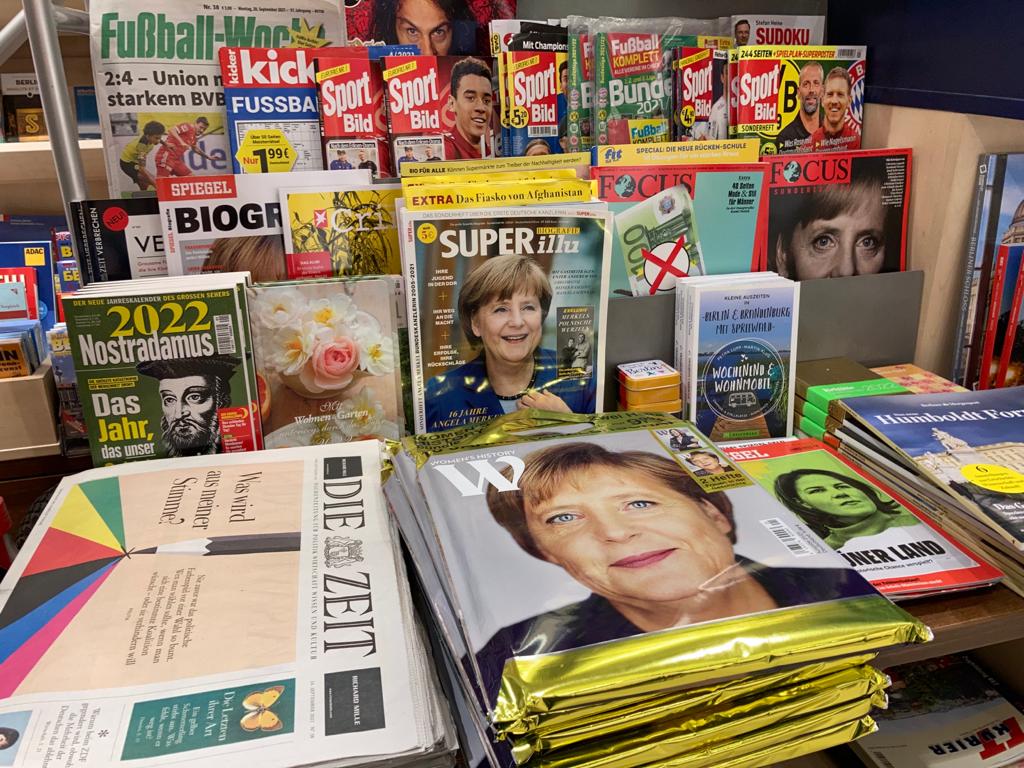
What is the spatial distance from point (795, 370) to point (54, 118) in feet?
4.06

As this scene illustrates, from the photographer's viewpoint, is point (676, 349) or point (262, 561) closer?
point (262, 561)

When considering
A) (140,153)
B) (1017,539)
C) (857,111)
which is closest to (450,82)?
(140,153)

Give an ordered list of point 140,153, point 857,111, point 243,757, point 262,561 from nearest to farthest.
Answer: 1. point 243,757
2. point 262,561
3. point 140,153
4. point 857,111

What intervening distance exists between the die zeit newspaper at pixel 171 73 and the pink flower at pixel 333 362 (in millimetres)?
361

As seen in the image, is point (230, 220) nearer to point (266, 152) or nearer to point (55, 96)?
point (266, 152)

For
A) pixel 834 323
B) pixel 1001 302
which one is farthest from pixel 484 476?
pixel 1001 302

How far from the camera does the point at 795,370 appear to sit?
1.33m

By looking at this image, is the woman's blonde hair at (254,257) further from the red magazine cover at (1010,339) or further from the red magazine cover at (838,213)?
the red magazine cover at (1010,339)

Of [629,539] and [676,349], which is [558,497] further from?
[676,349]

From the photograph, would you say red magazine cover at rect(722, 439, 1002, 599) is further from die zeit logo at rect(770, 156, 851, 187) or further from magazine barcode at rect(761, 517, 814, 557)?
die zeit logo at rect(770, 156, 851, 187)

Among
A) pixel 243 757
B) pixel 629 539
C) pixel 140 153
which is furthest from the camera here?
pixel 140 153

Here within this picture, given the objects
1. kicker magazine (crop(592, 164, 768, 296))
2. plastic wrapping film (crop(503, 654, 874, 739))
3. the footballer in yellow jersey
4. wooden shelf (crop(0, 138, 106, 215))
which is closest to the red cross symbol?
kicker magazine (crop(592, 164, 768, 296))

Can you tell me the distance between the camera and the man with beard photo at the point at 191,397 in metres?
1.11

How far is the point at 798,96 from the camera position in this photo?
1.43 metres
